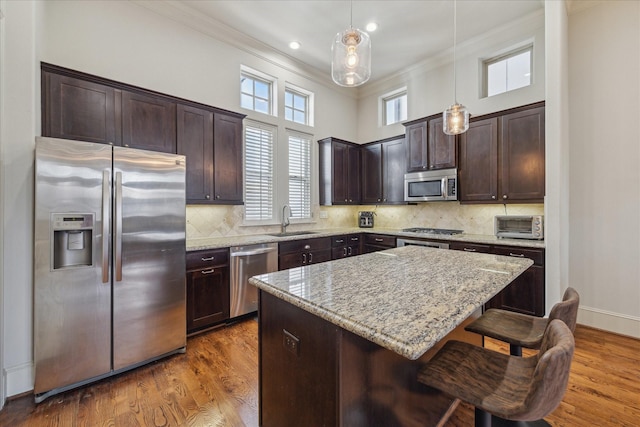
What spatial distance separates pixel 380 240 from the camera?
4.48 metres

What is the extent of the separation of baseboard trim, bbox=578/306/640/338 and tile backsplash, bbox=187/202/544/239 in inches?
48.0

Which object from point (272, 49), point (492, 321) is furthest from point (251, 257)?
point (272, 49)

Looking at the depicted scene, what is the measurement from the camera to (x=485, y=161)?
3.69 meters

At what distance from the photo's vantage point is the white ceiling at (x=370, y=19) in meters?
3.31

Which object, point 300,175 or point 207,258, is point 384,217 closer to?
point 300,175

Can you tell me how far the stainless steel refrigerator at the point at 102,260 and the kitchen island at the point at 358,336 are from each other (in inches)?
55.4

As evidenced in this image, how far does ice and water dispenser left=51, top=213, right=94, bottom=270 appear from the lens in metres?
2.03

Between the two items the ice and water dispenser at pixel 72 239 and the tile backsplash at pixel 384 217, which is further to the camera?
the tile backsplash at pixel 384 217

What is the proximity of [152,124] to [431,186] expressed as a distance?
12.0 feet

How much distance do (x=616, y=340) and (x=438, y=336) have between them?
3.39 meters

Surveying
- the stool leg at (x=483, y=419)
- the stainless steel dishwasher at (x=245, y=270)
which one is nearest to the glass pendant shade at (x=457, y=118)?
the stool leg at (x=483, y=419)

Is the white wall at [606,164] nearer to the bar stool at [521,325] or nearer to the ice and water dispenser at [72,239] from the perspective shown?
the bar stool at [521,325]

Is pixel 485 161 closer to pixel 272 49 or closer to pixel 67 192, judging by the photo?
pixel 272 49

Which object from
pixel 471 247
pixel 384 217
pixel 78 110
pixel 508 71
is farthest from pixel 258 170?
pixel 508 71
